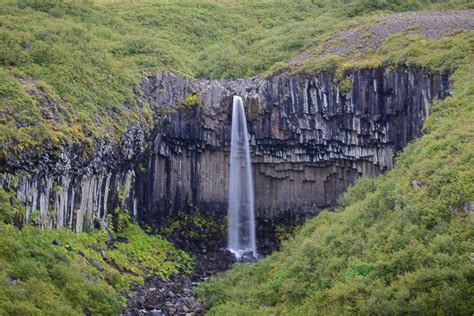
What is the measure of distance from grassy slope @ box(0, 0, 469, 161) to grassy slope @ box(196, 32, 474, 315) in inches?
389

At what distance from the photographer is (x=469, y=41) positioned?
36312mm

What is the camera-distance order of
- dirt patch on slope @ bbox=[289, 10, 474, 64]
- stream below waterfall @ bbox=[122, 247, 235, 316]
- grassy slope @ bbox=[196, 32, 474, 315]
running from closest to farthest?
grassy slope @ bbox=[196, 32, 474, 315], stream below waterfall @ bbox=[122, 247, 235, 316], dirt patch on slope @ bbox=[289, 10, 474, 64]

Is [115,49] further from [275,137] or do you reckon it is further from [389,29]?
[389,29]

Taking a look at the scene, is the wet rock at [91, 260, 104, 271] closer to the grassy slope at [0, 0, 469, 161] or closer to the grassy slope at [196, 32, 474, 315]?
the grassy slope at [196, 32, 474, 315]

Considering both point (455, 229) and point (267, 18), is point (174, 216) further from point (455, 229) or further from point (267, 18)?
point (267, 18)

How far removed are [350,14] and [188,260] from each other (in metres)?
25.8

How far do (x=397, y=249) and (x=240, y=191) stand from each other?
61.1 ft

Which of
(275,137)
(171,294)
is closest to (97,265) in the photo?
(171,294)

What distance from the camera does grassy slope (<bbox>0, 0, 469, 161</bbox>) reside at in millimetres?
30234

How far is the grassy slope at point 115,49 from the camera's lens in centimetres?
3023

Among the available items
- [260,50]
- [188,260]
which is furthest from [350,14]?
[188,260]

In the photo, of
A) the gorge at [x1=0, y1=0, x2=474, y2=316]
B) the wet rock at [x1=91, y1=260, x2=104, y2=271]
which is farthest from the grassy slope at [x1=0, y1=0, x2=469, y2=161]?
the wet rock at [x1=91, y1=260, x2=104, y2=271]

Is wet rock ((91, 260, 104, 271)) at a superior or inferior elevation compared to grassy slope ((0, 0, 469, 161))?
inferior

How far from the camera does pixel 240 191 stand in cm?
4194
